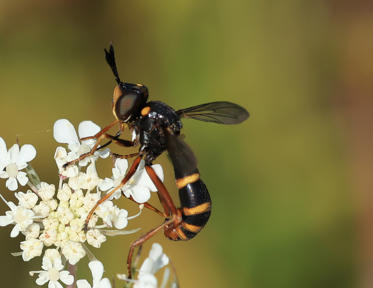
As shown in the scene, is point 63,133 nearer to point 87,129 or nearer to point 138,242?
point 87,129

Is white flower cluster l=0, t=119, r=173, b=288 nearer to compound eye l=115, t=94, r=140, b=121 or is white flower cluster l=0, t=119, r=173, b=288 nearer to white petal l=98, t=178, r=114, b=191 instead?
white petal l=98, t=178, r=114, b=191

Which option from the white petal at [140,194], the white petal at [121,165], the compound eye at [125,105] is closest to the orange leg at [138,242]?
the white petal at [140,194]

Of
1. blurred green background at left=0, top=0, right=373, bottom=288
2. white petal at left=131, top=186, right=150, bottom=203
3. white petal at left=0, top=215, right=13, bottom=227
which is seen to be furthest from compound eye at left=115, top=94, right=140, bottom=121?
blurred green background at left=0, top=0, right=373, bottom=288

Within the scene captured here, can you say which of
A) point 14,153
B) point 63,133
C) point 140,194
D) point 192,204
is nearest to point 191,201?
point 192,204

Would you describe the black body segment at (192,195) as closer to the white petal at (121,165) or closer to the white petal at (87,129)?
the white petal at (121,165)

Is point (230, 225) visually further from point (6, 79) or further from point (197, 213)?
point (6, 79)

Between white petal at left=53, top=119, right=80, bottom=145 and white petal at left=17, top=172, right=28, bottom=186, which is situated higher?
white petal at left=53, top=119, right=80, bottom=145

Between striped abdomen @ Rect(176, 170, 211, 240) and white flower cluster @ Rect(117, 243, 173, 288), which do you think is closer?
white flower cluster @ Rect(117, 243, 173, 288)
